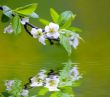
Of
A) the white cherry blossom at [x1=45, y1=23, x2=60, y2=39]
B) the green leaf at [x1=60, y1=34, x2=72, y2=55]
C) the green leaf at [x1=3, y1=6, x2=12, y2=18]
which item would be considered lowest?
the green leaf at [x1=60, y1=34, x2=72, y2=55]

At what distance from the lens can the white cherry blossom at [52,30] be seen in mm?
1187

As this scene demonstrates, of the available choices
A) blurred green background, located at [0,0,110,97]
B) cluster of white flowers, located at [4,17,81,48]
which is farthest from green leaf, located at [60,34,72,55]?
blurred green background, located at [0,0,110,97]

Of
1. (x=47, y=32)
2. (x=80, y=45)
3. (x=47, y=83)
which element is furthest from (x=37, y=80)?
(x=80, y=45)

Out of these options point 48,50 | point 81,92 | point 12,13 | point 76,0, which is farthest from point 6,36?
point 12,13

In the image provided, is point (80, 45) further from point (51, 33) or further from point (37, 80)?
point (51, 33)

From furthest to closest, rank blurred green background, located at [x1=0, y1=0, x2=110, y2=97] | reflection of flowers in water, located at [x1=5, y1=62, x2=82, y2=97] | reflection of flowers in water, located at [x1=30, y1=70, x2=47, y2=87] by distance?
1. blurred green background, located at [x1=0, y1=0, x2=110, y2=97]
2. reflection of flowers in water, located at [x1=30, y1=70, x2=47, y2=87]
3. reflection of flowers in water, located at [x1=5, y1=62, x2=82, y2=97]

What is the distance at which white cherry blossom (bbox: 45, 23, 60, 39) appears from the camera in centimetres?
119

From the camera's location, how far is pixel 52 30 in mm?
1191

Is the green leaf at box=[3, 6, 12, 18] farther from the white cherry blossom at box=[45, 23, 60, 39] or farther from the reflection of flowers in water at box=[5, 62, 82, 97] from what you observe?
the reflection of flowers in water at box=[5, 62, 82, 97]

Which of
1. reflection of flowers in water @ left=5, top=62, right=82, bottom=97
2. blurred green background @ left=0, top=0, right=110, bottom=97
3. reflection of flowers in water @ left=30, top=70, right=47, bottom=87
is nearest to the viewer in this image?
reflection of flowers in water @ left=5, top=62, right=82, bottom=97

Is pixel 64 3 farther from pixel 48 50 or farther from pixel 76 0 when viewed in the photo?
pixel 48 50

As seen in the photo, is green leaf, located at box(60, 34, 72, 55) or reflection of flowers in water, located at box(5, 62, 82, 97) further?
reflection of flowers in water, located at box(5, 62, 82, 97)

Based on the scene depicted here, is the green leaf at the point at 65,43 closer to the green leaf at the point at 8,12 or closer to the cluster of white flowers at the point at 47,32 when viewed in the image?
the cluster of white flowers at the point at 47,32

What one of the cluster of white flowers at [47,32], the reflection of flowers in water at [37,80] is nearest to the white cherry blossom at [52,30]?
the cluster of white flowers at [47,32]
